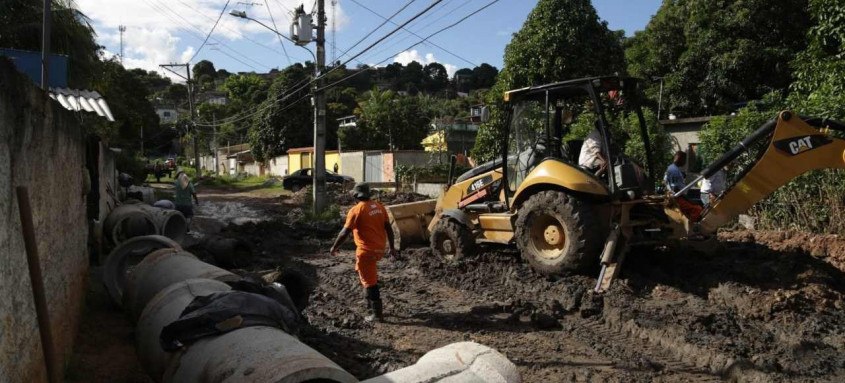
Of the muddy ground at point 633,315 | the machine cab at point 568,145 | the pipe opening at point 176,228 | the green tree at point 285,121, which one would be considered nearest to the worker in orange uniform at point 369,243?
the muddy ground at point 633,315

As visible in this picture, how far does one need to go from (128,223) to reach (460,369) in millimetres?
9241

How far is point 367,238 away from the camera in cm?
698

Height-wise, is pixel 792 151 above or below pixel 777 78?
below

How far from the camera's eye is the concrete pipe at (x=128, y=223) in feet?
34.9

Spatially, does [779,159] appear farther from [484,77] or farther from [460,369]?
[484,77]

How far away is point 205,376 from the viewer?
12.5ft

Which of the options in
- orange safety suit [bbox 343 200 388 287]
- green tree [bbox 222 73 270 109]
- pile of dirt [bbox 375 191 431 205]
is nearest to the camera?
orange safety suit [bbox 343 200 388 287]

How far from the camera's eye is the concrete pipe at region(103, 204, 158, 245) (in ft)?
34.9

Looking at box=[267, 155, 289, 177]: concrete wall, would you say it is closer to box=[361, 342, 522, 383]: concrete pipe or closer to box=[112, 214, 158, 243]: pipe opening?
box=[112, 214, 158, 243]: pipe opening

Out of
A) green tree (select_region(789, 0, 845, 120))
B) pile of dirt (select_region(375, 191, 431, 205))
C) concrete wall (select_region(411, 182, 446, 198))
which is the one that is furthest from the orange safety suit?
concrete wall (select_region(411, 182, 446, 198))

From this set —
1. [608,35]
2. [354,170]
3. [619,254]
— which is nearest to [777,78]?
[608,35]

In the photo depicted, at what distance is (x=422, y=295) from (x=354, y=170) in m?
26.6

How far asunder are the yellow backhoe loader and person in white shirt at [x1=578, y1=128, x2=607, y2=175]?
43 mm

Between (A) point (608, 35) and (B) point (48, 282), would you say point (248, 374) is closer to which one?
(B) point (48, 282)
